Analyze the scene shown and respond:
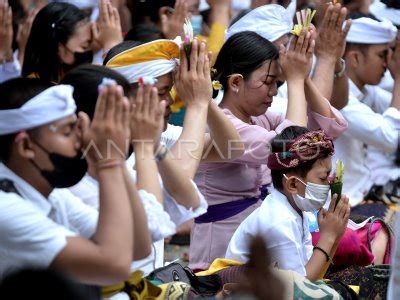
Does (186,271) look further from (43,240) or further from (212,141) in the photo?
(43,240)

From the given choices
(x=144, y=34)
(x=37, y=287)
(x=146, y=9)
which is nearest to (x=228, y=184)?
(x=144, y=34)

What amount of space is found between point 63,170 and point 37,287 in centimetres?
133

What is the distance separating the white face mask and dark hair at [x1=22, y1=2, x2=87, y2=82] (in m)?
2.23

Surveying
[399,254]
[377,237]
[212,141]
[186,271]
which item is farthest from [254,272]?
[377,237]

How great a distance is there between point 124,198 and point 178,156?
2.53ft

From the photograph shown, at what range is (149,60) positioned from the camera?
4.40 meters

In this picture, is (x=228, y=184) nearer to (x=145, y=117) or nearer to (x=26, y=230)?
(x=145, y=117)

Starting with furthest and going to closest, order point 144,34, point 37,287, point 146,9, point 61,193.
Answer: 1. point 146,9
2. point 144,34
3. point 61,193
4. point 37,287

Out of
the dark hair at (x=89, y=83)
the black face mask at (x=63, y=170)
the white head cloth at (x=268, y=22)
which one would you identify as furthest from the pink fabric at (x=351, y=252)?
the black face mask at (x=63, y=170)

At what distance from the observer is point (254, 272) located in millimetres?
2531

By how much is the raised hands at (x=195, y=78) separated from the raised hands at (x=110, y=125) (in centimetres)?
83

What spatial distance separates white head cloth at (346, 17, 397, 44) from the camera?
6.91 m

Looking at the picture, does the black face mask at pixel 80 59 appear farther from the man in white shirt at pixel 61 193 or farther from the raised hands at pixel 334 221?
the man in white shirt at pixel 61 193

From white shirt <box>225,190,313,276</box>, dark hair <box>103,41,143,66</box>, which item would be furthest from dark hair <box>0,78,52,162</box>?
white shirt <box>225,190,313,276</box>
